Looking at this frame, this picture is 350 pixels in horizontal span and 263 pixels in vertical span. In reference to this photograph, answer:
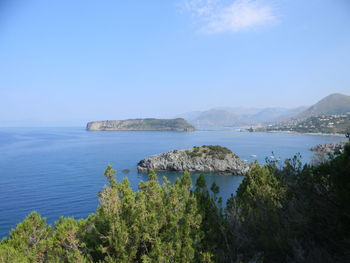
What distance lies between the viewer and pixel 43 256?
374 inches

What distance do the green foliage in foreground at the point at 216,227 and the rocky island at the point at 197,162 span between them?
155 feet

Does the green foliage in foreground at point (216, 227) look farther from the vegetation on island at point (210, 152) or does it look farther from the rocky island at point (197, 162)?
the vegetation on island at point (210, 152)

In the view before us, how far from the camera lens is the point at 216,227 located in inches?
336

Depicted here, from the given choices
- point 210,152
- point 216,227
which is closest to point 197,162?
point 210,152

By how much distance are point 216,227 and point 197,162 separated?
49.7 m

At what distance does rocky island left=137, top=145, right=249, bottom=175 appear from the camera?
56.0 meters

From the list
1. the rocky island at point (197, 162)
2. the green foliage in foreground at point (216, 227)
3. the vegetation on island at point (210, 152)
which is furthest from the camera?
the vegetation on island at point (210, 152)

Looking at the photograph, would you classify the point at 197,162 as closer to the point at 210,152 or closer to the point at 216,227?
the point at 210,152

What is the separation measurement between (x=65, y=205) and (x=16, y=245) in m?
24.6

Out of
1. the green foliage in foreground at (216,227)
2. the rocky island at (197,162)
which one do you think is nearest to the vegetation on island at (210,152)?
the rocky island at (197,162)

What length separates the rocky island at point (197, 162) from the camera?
56.0 metres

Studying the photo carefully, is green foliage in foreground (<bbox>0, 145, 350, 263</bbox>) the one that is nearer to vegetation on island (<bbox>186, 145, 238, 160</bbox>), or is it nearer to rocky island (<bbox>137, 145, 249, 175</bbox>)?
rocky island (<bbox>137, 145, 249, 175</bbox>)

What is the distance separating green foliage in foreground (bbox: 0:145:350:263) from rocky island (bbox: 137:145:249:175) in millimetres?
47221

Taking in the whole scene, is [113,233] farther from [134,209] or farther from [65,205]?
[65,205]
